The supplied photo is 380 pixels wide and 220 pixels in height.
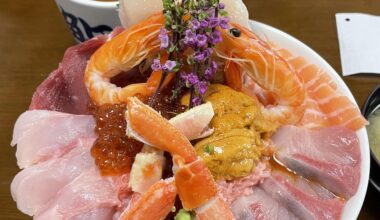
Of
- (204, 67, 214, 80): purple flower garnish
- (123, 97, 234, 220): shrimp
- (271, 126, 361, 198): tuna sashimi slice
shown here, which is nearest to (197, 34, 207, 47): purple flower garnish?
(204, 67, 214, 80): purple flower garnish

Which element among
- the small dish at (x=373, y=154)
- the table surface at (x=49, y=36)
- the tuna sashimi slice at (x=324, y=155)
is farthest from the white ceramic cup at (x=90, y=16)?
the small dish at (x=373, y=154)

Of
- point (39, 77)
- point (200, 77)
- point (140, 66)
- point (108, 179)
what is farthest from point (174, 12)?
point (39, 77)

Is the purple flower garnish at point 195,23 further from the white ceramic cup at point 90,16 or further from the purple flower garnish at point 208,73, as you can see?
the white ceramic cup at point 90,16

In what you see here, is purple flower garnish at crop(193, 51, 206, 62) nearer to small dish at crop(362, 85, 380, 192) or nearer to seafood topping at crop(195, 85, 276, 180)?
seafood topping at crop(195, 85, 276, 180)

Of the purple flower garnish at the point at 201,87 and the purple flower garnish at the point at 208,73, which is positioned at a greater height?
the purple flower garnish at the point at 208,73

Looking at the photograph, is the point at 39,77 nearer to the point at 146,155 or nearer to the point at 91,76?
the point at 91,76

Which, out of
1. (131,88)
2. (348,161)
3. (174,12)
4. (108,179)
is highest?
(174,12)

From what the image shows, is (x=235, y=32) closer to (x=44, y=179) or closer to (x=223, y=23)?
(x=223, y=23)
